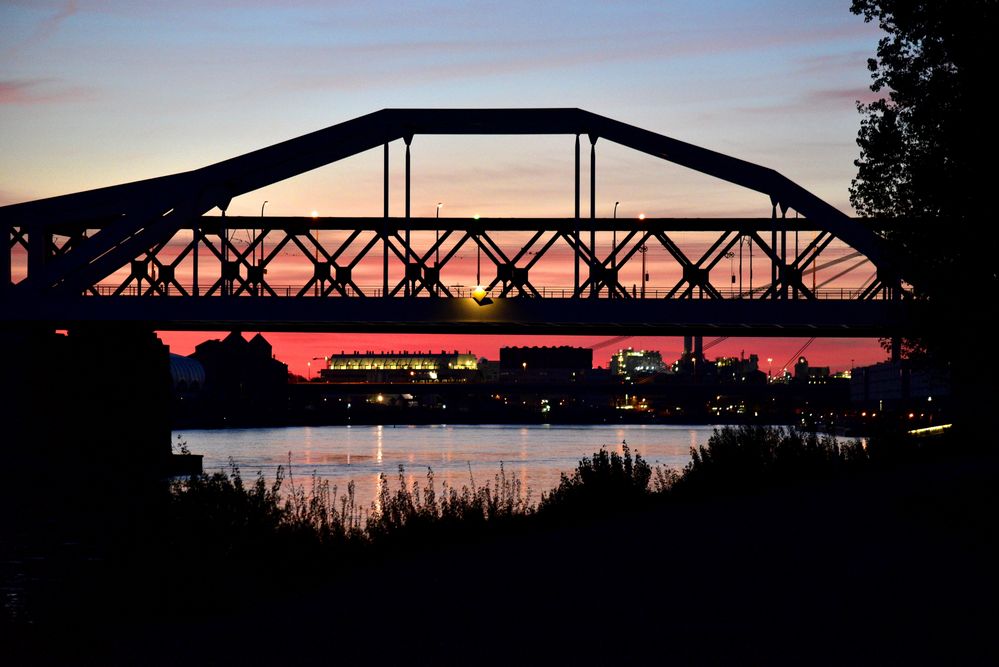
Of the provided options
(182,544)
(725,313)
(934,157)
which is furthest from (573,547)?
(725,313)

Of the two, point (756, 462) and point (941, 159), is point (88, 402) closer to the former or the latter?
point (756, 462)

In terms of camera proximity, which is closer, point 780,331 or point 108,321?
point 108,321

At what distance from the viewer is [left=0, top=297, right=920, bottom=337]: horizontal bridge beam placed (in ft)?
208

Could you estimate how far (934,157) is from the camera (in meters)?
31.2

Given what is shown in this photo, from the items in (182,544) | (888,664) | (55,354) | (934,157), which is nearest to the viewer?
(888,664)

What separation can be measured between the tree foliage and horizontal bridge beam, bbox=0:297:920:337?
2866cm

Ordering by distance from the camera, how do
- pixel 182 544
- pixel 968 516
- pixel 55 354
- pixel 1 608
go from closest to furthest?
1. pixel 1 608
2. pixel 182 544
3. pixel 968 516
4. pixel 55 354

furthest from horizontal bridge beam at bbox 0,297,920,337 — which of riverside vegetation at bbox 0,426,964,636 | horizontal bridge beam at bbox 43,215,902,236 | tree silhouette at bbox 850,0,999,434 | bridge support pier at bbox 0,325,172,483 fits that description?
riverside vegetation at bbox 0,426,964,636

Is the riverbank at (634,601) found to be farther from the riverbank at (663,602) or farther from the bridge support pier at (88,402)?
the bridge support pier at (88,402)

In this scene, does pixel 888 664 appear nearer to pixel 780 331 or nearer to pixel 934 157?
pixel 934 157

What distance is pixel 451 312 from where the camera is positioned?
209 feet

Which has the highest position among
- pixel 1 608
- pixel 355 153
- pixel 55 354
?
pixel 355 153

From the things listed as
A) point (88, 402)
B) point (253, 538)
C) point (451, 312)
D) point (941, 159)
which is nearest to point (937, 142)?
point (941, 159)

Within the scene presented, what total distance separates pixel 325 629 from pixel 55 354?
199ft
